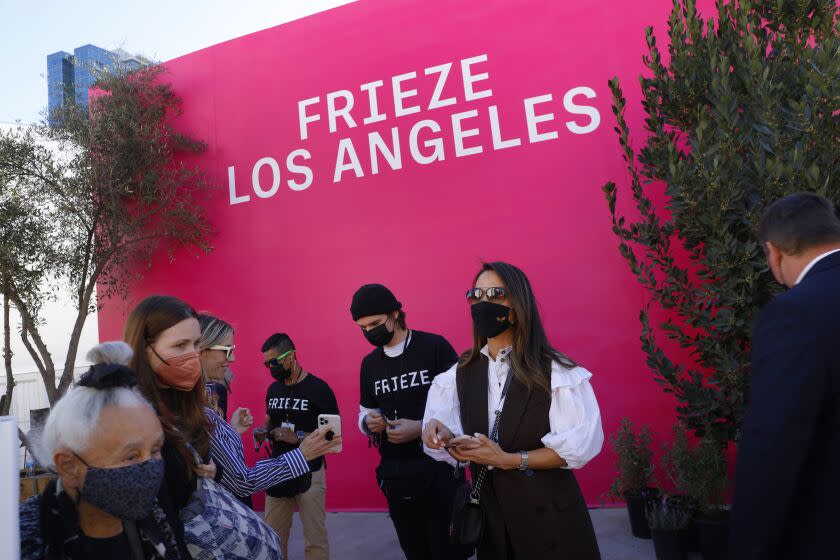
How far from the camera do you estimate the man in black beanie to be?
297 cm

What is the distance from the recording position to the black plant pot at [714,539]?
11.9 feet

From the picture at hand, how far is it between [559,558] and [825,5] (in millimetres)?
3468

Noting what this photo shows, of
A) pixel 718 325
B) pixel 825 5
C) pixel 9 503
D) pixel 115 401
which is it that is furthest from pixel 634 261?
pixel 9 503

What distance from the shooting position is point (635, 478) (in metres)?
4.27

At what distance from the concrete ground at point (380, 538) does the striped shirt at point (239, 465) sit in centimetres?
265

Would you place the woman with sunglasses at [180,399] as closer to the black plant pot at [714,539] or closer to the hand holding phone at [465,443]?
the hand holding phone at [465,443]

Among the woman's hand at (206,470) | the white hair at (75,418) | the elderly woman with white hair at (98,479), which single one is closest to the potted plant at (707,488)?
the woman's hand at (206,470)

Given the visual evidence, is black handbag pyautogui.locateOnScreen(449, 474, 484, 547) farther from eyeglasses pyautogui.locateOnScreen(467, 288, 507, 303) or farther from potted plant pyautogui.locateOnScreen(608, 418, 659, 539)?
potted plant pyautogui.locateOnScreen(608, 418, 659, 539)

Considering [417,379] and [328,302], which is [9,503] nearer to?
[417,379]

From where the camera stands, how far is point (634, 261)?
413 cm

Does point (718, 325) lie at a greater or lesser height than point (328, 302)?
lesser

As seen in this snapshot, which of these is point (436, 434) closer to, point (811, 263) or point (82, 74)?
point (811, 263)

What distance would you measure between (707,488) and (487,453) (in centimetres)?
246

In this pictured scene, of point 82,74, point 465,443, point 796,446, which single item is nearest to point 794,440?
point 796,446
